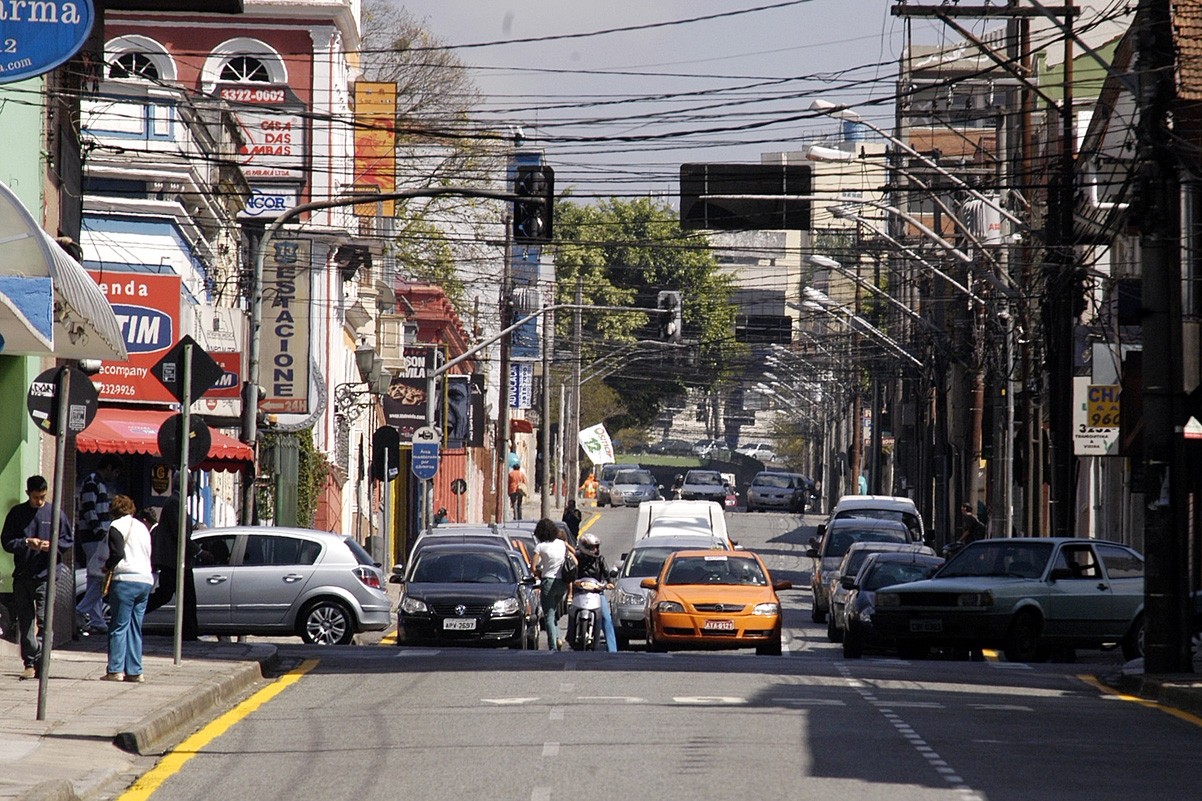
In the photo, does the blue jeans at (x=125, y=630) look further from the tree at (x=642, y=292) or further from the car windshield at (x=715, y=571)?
the tree at (x=642, y=292)

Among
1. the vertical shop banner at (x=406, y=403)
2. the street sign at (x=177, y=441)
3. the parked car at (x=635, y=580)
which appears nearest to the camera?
the street sign at (x=177, y=441)

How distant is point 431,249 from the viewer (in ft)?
211

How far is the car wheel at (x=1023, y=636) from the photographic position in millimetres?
21938

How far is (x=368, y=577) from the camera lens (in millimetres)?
23000

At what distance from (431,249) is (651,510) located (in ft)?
91.0

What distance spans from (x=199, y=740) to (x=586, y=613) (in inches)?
445

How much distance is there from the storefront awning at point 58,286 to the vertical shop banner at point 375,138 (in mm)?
19595

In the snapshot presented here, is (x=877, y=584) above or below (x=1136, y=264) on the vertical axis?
below

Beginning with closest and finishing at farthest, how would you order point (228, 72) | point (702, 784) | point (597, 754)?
1. point (702, 784)
2. point (597, 754)
3. point (228, 72)

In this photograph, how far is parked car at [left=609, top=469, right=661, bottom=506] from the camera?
79.6m

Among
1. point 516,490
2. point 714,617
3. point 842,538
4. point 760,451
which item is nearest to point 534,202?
point 714,617

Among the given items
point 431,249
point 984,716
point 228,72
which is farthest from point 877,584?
point 431,249

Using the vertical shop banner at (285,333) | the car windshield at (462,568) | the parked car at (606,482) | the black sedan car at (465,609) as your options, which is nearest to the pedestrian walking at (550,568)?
the black sedan car at (465,609)

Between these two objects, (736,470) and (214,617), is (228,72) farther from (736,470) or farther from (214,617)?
(736,470)
